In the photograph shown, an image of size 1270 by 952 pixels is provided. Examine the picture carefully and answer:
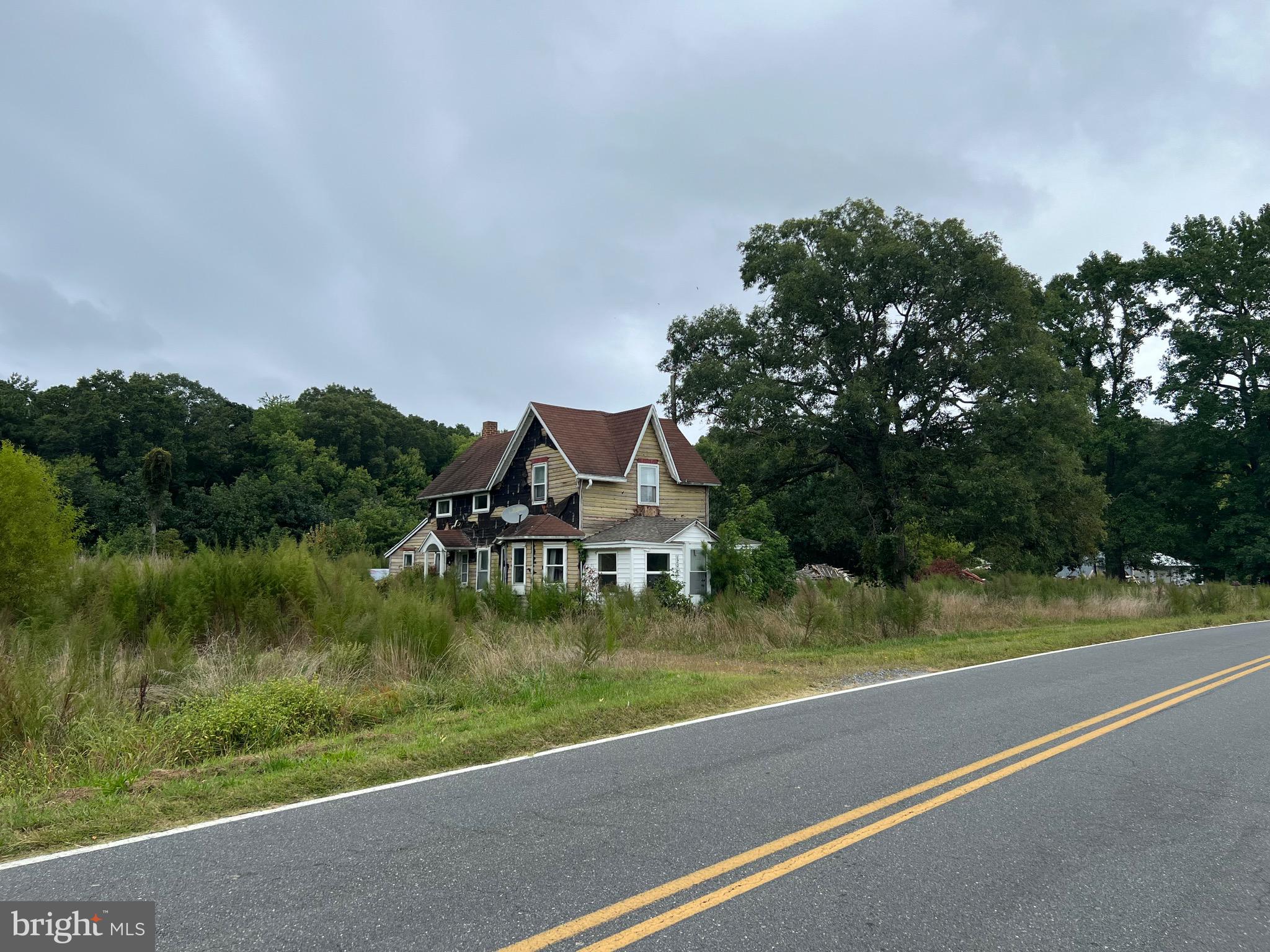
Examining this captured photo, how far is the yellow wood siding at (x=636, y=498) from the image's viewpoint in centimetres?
3253

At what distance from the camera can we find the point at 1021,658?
1638cm

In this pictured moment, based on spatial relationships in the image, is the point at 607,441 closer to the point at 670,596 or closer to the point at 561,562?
the point at 561,562

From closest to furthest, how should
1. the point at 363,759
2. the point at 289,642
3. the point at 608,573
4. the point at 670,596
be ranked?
the point at 363,759, the point at 289,642, the point at 670,596, the point at 608,573

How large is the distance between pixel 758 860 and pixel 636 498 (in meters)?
28.7

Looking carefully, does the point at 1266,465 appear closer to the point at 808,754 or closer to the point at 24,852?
the point at 808,754

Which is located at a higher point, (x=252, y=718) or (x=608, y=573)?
(x=608, y=573)

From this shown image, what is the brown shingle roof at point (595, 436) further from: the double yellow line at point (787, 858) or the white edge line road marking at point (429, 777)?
the double yellow line at point (787, 858)

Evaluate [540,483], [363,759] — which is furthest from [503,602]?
[540,483]

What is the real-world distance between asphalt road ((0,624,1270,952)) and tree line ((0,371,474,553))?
47.2 meters

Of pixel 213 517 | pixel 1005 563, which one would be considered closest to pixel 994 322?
pixel 1005 563

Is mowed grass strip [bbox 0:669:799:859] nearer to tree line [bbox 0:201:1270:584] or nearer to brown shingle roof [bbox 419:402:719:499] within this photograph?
tree line [bbox 0:201:1270:584]

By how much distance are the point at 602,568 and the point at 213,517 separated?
4537 cm

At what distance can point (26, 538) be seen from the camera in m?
13.0

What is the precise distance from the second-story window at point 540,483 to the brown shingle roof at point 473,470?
2.64 meters
